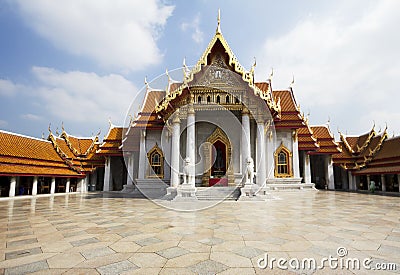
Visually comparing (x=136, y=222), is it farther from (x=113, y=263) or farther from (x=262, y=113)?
(x=262, y=113)

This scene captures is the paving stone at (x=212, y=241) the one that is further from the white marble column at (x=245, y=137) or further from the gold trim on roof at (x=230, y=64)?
the gold trim on roof at (x=230, y=64)

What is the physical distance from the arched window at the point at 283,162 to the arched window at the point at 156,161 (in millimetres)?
8771

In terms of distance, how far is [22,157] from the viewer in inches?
676

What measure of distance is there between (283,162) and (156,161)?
9.80m

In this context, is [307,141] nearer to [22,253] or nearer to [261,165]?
[261,165]

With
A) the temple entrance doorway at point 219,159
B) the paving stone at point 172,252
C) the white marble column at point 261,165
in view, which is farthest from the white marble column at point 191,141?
the paving stone at point 172,252

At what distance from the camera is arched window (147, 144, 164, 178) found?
18252 mm

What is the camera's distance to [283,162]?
58.8 feet

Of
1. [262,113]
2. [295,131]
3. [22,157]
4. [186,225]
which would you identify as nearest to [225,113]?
[262,113]

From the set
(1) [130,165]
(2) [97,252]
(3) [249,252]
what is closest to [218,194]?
(3) [249,252]

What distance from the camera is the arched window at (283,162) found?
17547 millimetres

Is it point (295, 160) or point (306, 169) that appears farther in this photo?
point (306, 169)

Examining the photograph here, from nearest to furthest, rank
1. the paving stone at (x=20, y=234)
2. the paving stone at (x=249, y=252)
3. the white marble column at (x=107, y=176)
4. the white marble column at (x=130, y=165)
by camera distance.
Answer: the paving stone at (x=249, y=252), the paving stone at (x=20, y=234), the white marble column at (x=130, y=165), the white marble column at (x=107, y=176)

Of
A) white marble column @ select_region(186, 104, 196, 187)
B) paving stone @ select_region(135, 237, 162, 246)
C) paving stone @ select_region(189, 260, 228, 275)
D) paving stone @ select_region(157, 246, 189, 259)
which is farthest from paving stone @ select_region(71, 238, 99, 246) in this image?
white marble column @ select_region(186, 104, 196, 187)
